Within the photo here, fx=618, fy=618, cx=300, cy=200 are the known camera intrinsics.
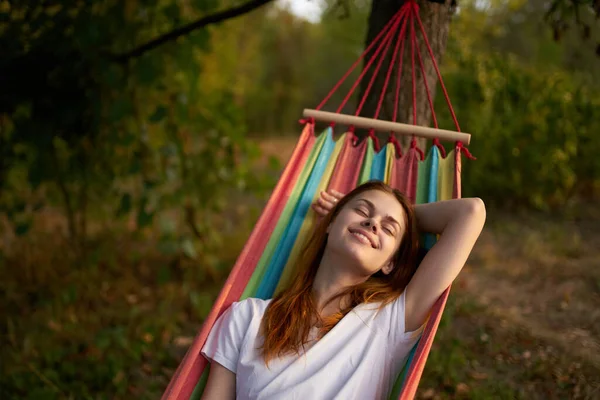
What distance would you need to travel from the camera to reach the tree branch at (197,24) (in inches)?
94.3

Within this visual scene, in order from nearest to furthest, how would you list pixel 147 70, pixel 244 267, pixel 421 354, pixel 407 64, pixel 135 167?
pixel 421 354 < pixel 244 267 < pixel 407 64 < pixel 147 70 < pixel 135 167

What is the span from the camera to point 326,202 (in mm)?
2074

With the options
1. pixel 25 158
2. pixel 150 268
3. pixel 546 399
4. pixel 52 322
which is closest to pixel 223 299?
pixel 546 399

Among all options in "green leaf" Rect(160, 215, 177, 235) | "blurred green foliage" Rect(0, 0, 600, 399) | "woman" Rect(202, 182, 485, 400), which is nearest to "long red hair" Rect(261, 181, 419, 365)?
"woman" Rect(202, 182, 485, 400)

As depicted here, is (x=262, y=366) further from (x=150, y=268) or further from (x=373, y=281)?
(x=150, y=268)

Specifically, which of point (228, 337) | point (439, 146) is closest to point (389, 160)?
point (439, 146)

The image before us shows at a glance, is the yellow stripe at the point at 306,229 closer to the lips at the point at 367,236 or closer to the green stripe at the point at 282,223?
the green stripe at the point at 282,223

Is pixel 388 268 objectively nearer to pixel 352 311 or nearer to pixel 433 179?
pixel 352 311

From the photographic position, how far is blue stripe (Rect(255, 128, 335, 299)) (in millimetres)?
1978

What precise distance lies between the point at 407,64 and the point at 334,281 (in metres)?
1.04

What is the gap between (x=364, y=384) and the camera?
163 cm

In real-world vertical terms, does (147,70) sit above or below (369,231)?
above

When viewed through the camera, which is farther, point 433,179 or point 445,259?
point 433,179

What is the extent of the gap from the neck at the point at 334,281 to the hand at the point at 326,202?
27 cm
